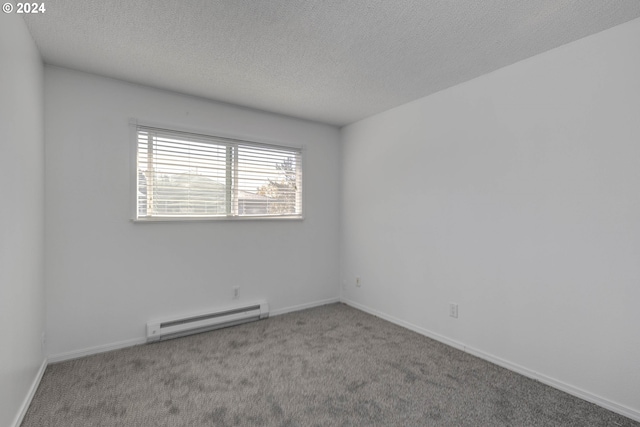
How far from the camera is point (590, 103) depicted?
6.72 ft

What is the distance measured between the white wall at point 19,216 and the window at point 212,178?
2.47 feet

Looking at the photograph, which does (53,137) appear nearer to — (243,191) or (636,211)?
(243,191)

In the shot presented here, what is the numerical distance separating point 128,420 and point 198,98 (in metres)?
2.78

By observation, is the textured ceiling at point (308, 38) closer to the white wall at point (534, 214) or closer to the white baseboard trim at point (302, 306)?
the white wall at point (534, 214)

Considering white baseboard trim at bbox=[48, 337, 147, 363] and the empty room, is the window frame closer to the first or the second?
the empty room

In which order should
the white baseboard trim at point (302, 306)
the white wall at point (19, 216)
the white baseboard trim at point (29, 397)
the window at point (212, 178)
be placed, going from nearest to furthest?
the white wall at point (19, 216) → the white baseboard trim at point (29, 397) → the window at point (212, 178) → the white baseboard trim at point (302, 306)

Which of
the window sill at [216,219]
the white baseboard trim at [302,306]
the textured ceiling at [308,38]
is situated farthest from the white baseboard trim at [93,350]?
the textured ceiling at [308,38]

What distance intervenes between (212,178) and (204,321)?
4.87 feet

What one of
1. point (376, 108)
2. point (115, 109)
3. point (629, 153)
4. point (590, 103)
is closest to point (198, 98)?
point (115, 109)

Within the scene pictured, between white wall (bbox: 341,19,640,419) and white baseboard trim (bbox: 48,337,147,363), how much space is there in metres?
2.64

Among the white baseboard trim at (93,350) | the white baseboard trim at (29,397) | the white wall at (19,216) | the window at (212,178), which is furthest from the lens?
the window at (212,178)

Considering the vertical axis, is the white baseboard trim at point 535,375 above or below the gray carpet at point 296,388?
above

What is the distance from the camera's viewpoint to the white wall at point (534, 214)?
6.32 feet

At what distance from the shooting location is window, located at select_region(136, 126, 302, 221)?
9.62 ft
